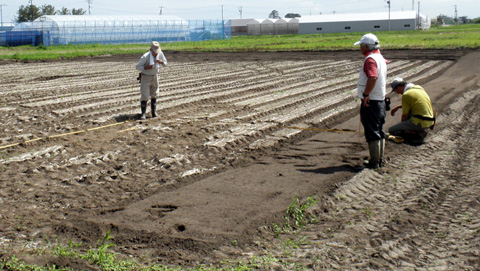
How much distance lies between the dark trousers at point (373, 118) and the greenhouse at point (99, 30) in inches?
2084

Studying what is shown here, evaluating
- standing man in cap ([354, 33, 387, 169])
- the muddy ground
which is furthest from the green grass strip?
standing man in cap ([354, 33, 387, 169])

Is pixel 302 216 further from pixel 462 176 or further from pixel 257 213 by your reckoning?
pixel 462 176

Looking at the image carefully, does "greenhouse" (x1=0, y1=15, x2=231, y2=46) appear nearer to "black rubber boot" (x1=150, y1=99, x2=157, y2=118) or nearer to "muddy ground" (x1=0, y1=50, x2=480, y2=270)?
"muddy ground" (x1=0, y1=50, x2=480, y2=270)

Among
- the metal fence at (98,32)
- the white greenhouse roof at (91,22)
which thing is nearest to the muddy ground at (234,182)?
the metal fence at (98,32)

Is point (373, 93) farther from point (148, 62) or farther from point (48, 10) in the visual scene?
point (48, 10)

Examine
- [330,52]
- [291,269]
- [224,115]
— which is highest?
[330,52]

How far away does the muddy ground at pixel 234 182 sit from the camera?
5.29 metres

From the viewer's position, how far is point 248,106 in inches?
549

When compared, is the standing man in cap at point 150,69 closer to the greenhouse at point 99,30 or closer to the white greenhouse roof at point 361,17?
the greenhouse at point 99,30

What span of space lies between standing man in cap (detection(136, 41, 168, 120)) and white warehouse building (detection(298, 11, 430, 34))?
80.8 metres

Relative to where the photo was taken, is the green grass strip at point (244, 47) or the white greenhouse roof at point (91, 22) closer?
the green grass strip at point (244, 47)

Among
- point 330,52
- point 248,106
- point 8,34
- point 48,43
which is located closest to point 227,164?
point 248,106

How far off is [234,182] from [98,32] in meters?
56.1

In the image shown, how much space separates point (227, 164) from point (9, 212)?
3.45 m
